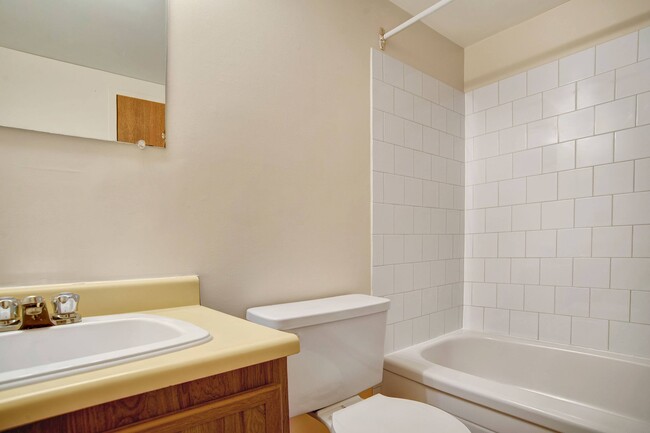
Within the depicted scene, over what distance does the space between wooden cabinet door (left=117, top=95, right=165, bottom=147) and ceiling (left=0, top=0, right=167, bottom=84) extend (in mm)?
82

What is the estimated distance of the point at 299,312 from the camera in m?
1.24

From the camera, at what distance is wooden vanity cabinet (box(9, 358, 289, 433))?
0.55m

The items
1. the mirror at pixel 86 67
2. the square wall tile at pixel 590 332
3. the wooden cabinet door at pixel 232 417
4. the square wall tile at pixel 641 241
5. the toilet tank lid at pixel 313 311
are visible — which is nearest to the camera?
the wooden cabinet door at pixel 232 417

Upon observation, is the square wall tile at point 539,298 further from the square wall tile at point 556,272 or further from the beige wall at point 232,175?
the beige wall at point 232,175

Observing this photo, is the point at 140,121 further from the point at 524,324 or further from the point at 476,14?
the point at 524,324

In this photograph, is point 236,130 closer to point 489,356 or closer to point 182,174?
point 182,174

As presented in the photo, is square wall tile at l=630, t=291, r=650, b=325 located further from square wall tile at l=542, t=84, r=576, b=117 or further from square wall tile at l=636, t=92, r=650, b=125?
square wall tile at l=542, t=84, r=576, b=117

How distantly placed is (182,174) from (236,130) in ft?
0.88

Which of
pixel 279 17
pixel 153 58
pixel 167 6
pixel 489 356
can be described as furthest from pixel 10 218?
pixel 489 356

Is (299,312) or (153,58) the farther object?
(299,312)

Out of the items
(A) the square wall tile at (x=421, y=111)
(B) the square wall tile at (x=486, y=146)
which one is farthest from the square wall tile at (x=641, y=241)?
(A) the square wall tile at (x=421, y=111)

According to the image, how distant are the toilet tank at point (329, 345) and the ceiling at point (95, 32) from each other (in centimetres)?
89

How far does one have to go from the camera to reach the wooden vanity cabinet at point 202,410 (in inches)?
21.8

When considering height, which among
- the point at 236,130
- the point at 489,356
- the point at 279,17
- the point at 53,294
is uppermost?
the point at 279,17
